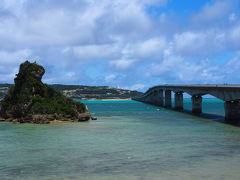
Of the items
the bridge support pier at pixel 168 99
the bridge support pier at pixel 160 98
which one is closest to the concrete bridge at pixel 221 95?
the bridge support pier at pixel 168 99

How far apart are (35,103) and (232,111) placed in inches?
1501

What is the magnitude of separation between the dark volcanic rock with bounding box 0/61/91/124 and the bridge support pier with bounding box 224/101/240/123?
2731 centimetres

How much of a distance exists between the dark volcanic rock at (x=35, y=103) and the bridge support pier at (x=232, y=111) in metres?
27.3

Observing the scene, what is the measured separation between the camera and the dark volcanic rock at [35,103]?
69.9 meters

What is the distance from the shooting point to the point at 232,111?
75438 millimetres

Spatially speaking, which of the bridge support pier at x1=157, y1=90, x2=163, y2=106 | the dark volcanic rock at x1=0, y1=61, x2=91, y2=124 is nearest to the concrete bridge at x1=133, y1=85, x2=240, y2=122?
the dark volcanic rock at x1=0, y1=61, x2=91, y2=124

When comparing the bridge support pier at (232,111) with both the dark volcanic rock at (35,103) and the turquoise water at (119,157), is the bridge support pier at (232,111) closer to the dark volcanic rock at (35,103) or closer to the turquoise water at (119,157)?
the dark volcanic rock at (35,103)

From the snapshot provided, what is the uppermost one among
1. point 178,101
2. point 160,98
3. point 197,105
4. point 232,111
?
point 160,98

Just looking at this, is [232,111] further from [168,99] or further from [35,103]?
[168,99]

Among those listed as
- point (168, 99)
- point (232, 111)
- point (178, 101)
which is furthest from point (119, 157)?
point (168, 99)

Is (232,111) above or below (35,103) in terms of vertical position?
below

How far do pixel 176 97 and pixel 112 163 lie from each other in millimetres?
106430

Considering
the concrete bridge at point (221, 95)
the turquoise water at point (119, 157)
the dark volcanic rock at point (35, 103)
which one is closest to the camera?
the turquoise water at point (119, 157)

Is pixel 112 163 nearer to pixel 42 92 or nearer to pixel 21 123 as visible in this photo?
pixel 21 123
